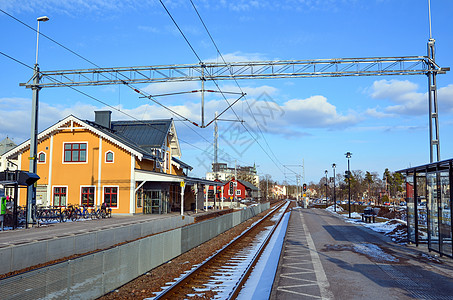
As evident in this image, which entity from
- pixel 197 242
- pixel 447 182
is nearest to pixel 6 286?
pixel 197 242

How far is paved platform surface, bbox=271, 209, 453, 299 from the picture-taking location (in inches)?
375

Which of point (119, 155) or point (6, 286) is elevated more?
point (119, 155)

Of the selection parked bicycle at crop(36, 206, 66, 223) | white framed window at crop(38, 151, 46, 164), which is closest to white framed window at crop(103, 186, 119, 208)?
white framed window at crop(38, 151, 46, 164)

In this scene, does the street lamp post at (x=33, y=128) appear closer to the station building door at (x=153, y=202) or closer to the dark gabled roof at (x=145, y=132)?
the station building door at (x=153, y=202)

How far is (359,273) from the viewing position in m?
11.9

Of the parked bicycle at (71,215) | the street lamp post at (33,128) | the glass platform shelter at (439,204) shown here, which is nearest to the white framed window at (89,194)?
the parked bicycle at (71,215)

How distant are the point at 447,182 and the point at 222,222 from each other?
1283 centimetres

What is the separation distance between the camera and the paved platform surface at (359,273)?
9.53m

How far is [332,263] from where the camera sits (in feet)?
44.5

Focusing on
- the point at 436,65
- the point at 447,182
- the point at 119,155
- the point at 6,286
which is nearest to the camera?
the point at 6,286

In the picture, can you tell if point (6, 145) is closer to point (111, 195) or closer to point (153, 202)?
point (111, 195)

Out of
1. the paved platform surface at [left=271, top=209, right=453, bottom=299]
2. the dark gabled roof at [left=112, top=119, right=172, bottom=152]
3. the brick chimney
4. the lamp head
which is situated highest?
the lamp head

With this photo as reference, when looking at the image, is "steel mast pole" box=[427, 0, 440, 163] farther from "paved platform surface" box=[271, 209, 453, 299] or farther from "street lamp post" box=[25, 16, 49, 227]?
"street lamp post" box=[25, 16, 49, 227]

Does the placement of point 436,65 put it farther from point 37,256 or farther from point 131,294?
point 37,256
